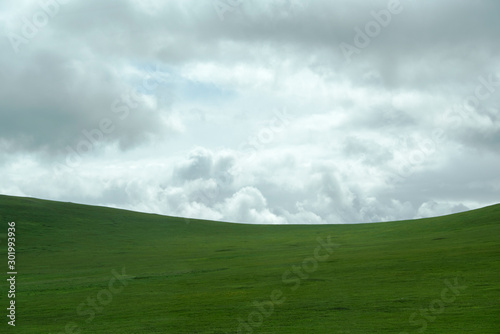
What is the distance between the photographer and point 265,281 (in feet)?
125

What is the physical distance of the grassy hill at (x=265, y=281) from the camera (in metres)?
25.5

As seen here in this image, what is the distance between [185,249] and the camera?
225 ft

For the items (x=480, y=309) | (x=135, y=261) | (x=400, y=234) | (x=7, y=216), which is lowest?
(x=480, y=309)

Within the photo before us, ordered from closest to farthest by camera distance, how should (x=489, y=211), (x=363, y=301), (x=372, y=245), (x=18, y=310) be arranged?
(x=363, y=301)
(x=18, y=310)
(x=372, y=245)
(x=489, y=211)

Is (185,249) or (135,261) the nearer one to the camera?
(135,261)

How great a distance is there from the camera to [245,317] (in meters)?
26.7

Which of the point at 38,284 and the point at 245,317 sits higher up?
the point at 38,284

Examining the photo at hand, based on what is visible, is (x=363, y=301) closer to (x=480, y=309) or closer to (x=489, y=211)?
(x=480, y=309)

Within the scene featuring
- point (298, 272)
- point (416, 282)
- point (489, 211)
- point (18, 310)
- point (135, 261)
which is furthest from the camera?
point (489, 211)

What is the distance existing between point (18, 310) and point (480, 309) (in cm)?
2475

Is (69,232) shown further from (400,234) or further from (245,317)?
(245,317)

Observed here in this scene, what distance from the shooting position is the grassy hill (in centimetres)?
2552

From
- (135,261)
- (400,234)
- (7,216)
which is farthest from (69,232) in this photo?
(400,234)

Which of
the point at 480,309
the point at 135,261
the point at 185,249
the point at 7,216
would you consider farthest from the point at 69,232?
the point at 480,309
